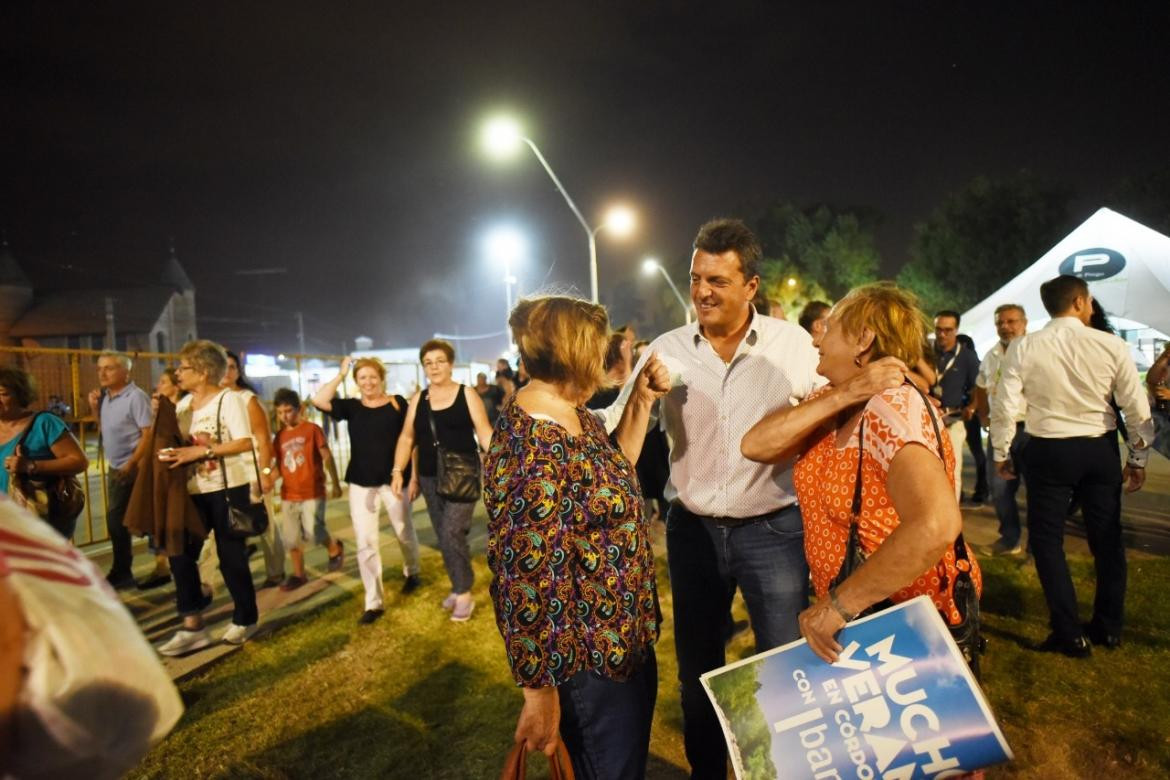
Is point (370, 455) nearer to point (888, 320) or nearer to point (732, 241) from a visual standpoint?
point (732, 241)

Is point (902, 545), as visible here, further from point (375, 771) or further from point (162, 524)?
point (162, 524)

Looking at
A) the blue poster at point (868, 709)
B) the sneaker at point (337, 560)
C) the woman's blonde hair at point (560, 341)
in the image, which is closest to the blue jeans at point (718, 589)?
the blue poster at point (868, 709)

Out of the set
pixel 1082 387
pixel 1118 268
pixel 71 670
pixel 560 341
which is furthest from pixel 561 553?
pixel 1118 268

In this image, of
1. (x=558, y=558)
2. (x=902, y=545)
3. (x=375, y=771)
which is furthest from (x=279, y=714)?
(x=902, y=545)

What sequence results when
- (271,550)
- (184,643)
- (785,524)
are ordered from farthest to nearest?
(271,550) → (184,643) → (785,524)

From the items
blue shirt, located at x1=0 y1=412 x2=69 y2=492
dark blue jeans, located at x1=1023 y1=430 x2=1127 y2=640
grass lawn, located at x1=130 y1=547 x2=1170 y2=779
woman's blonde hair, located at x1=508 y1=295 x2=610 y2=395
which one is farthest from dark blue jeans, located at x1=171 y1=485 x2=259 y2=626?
dark blue jeans, located at x1=1023 y1=430 x2=1127 y2=640

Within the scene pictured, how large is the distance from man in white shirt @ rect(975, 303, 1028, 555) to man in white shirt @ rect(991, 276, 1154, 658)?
1.43 m

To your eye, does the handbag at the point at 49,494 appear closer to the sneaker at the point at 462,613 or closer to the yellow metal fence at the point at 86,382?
the yellow metal fence at the point at 86,382

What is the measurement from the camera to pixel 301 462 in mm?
6379

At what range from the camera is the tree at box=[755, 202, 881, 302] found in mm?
48188

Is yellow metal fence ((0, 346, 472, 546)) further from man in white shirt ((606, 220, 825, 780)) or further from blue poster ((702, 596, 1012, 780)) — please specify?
blue poster ((702, 596, 1012, 780))

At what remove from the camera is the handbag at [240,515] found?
4602mm

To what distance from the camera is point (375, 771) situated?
3.27 meters

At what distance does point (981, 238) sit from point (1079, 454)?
40.9 metres
